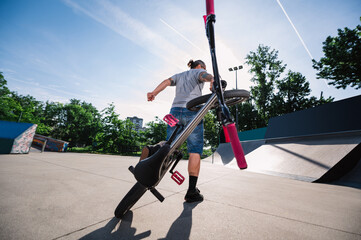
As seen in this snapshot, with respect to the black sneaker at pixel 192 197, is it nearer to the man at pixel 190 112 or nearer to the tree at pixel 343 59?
the man at pixel 190 112

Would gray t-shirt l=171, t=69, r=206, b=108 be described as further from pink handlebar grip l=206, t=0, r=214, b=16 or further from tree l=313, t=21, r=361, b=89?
tree l=313, t=21, r=361, b=89

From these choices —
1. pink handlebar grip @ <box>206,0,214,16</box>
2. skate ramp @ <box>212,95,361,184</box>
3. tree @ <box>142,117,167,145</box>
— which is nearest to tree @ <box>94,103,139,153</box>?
tree @ <box>142,117,167,145</box>

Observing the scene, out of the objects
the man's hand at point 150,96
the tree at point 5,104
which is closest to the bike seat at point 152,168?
the man's hand at point 150,96

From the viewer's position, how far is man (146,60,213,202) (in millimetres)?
1834

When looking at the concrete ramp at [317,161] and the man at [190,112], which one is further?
the concrete ramp at [317,161]

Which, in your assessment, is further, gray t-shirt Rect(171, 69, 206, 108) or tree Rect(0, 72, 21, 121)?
tree Rect(0, 72, 21, 121)

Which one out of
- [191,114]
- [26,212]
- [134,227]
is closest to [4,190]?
[26,212]

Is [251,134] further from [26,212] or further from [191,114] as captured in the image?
[26,212]

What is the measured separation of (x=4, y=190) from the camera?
1.66 m

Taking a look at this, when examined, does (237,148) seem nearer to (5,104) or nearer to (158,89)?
(158,89)

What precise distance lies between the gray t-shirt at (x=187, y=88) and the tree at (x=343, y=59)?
65.1 ft

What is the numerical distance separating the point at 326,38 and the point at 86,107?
50.8 m

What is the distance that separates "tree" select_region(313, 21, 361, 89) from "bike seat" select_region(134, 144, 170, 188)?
68.6ft

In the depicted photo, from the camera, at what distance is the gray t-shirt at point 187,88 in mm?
1977
